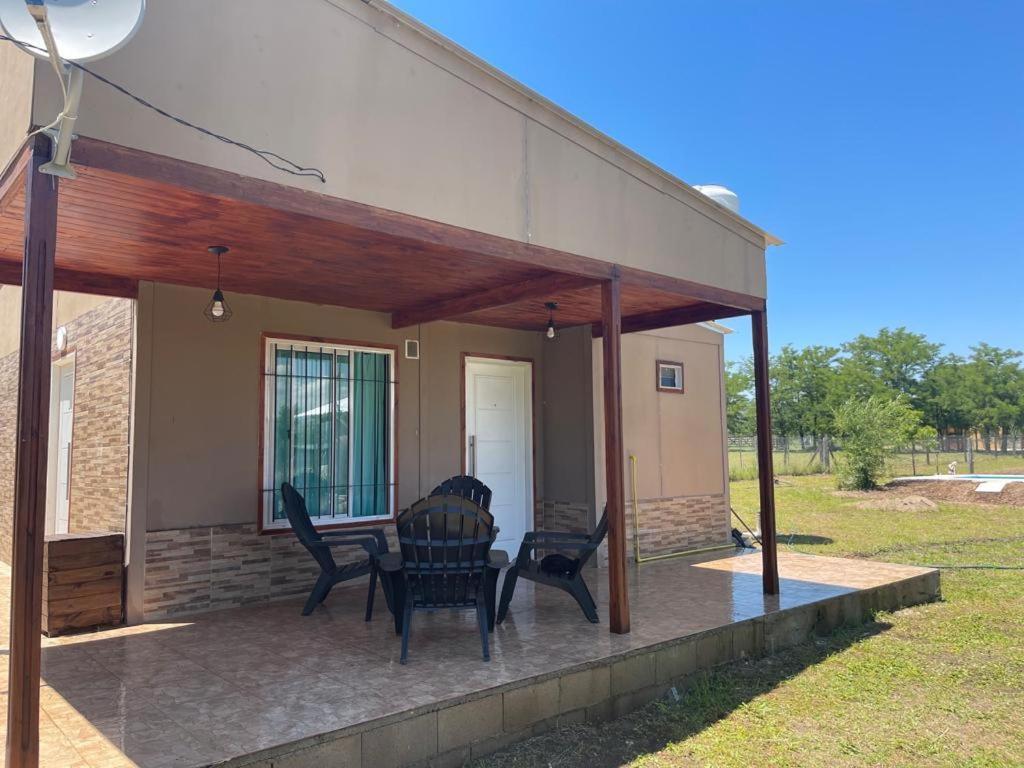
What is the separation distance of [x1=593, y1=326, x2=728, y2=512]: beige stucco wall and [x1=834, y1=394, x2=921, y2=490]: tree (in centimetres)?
928

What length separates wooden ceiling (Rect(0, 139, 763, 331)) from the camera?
3.16 meters

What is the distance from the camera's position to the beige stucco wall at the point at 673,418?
26.3 ft

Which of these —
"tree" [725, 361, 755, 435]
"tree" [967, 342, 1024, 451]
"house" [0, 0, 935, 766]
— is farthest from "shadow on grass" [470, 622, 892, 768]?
"tree" [967, 342, 1024, 451]

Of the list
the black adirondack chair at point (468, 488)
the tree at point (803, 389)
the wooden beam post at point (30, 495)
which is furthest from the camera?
the tree at point (803, 389)

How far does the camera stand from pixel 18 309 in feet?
25.9

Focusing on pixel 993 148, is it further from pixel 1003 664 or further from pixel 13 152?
pixel 13 152

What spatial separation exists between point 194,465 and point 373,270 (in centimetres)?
207

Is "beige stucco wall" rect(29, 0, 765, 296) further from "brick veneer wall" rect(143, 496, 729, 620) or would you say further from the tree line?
the tree line

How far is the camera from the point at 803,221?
35.5 metres

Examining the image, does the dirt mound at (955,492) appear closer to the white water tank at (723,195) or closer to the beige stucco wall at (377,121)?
the white water tank at (723,195)

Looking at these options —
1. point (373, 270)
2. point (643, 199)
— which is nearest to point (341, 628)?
point (373, 270)

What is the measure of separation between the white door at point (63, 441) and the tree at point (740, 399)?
36.2 metres

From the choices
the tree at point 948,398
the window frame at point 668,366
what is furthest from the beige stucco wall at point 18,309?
the tree at point 948,398

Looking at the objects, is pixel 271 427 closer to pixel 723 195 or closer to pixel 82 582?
pixel 82 582
